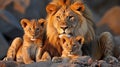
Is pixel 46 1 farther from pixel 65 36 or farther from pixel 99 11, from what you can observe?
pixel 65 36

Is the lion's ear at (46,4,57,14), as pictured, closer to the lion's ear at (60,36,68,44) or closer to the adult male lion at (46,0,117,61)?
the adult male lion at (46,0,117,61)

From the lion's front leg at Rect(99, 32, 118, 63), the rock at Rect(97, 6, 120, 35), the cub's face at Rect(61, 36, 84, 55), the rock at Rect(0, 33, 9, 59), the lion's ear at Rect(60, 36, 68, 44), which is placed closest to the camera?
the cub's face at Rect(61, 36, 84, 55)

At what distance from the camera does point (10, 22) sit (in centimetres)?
1841

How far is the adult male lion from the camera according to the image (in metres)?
10.0

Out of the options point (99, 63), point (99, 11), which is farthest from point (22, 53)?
point (99, 11)

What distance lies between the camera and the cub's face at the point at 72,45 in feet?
31.6

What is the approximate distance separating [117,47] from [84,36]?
111cm

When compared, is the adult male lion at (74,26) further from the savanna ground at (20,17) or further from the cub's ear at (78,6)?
the savanna ground at (20,17)

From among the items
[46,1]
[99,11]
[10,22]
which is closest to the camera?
[10,22]

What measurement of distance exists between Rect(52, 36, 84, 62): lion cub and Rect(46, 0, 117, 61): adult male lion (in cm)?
17

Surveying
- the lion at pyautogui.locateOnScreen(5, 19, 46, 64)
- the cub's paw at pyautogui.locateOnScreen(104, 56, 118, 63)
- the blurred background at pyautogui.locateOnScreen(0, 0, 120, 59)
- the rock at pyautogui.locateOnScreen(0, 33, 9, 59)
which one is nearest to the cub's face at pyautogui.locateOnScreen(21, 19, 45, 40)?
the lion at pyautogui.locateOnScreen(5, 19, 46, 64)

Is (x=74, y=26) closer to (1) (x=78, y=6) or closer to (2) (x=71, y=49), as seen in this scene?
(1) (x=78, y=6)

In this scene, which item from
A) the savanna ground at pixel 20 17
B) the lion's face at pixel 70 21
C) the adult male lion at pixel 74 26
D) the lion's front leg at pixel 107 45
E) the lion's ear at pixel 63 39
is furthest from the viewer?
the savanna ground at pixel 20 17

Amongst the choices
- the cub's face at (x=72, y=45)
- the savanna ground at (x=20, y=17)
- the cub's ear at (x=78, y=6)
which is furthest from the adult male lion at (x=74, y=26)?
the savanna ground at (x=20, y=17)
